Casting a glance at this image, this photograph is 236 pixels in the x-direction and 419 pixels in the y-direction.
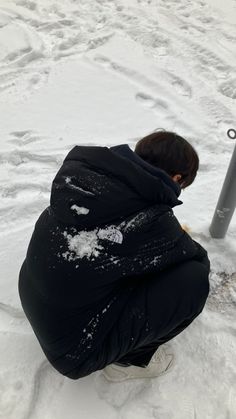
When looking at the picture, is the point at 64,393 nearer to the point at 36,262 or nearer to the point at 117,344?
the point at 117,344

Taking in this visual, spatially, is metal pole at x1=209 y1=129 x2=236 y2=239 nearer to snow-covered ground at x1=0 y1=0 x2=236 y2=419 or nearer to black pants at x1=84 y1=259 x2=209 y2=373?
snow-covered ground at x1=0 y1=0 x2=236 y2=419

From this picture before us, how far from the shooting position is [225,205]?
1.96m

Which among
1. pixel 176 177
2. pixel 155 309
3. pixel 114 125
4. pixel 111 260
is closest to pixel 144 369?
pixel 155 309

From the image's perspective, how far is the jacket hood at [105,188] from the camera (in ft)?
4.33

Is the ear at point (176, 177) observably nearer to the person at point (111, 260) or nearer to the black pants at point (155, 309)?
the person at point (111, 260)

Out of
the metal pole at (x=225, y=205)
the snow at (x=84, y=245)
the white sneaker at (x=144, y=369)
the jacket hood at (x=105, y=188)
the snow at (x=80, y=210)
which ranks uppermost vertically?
the jacket hood at (x=105, y=188)

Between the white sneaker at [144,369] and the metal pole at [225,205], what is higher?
the metal pole at [225,205]

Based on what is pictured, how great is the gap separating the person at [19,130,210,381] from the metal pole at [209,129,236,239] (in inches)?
15.2

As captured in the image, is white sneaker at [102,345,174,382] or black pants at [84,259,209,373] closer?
black pants at [84,259,209,373]

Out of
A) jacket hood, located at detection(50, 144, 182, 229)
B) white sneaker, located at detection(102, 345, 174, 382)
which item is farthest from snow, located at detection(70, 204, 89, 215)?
white sneaker, located at detection(102, 345, 174, 382)

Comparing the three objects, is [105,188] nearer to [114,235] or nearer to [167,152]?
[114,235]

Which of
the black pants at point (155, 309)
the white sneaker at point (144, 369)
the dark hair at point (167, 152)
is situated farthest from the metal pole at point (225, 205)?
the white sneaker at point (144, 369)

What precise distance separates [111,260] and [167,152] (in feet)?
1.35

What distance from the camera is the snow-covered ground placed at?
166cm
